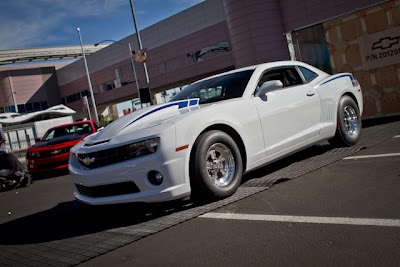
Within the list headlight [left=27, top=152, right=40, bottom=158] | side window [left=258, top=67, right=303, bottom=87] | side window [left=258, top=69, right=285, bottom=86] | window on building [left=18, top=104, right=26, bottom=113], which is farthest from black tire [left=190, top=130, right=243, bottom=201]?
window on building [left=18, top=104, right=26, bottom=113]

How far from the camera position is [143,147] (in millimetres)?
3365

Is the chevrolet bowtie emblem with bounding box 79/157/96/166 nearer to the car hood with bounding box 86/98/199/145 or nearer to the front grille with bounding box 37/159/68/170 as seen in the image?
the car hood with bounding box 86/98/199/145

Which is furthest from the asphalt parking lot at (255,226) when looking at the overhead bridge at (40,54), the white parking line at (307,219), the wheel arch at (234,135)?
the overhead bridge at (40,54)

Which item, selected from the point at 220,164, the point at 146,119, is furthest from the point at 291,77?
the point at 146,119

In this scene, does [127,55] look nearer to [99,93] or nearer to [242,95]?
[99,93]

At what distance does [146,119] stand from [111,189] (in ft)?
2.86

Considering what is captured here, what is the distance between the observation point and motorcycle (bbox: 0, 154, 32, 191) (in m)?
8.06

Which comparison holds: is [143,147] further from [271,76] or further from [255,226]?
[271,76]

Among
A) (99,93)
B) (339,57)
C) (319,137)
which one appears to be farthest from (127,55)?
(319,137)

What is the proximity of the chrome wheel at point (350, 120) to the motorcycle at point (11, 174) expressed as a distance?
6.91m

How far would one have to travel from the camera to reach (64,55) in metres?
50.9

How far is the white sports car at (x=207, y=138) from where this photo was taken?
3.32 metres

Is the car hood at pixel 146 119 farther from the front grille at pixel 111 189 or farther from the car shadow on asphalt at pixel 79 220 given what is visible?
the car shadow on asphalt at pixel 79 220

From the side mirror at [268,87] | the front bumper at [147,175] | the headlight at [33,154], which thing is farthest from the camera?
the headlight at [33,154]
